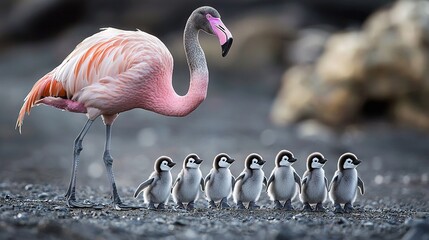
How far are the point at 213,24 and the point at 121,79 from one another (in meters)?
1.20

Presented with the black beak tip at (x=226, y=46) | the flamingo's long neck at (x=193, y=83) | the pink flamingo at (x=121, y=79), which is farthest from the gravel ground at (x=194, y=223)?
the black beak tip at (x=226, y=46)

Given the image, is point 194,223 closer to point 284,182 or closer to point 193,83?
point 284,182

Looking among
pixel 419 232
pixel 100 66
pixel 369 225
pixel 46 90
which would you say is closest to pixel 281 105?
pixel 46 90

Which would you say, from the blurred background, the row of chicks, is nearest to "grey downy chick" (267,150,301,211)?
the row of chicks

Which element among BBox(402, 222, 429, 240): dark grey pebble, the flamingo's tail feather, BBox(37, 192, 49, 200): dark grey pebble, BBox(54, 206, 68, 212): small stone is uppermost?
the flamingo's tail feather

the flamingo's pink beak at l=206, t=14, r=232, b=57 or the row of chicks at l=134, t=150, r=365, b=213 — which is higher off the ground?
the flamingo's pink beak at l=206, t=14, r=232, b=57

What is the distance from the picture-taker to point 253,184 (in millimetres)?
8406

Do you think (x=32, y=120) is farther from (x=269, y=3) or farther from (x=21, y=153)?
(x=269, y=3)

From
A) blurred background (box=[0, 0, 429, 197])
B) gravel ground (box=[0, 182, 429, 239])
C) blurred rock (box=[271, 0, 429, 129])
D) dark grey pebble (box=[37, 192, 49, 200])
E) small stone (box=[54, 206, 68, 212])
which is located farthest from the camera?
blurred rock (box=[271, 0, 429, 129])

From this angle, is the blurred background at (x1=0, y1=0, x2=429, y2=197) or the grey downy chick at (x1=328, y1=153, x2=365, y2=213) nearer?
the grey downy chick at (x1=328, y1=153, x2=365, y2=213)

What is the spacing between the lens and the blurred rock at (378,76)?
18.0 metres

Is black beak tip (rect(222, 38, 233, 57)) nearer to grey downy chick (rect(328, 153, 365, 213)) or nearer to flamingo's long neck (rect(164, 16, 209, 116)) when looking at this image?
flamingo's long neck (rect(164, 16, 209, 116))

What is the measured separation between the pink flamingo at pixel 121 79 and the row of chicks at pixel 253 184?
0.51m

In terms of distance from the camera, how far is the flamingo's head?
8.52 meters
